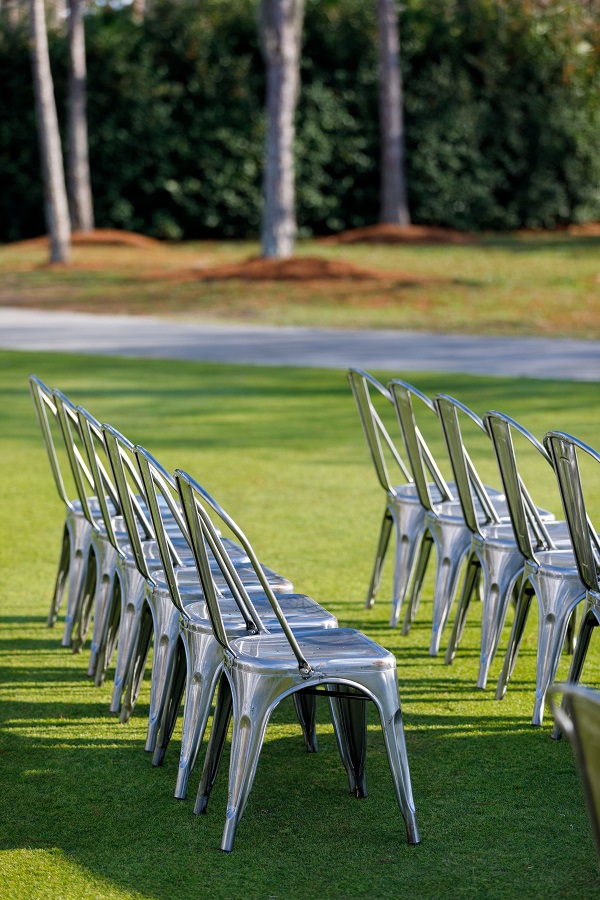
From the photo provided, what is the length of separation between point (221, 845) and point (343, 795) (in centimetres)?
53

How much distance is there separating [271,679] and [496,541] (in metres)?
1.66

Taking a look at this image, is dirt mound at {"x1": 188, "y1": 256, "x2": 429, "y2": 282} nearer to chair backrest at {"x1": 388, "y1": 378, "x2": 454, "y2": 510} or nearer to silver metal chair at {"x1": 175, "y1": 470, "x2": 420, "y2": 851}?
chair backrest at {"x1": 388, "y1": 378, "x2": 454, "y2": 510}

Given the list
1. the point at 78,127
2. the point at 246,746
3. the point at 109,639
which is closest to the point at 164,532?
the point at 246,746

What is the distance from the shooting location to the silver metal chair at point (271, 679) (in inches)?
142

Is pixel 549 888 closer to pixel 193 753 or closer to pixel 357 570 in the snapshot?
pixel 193 753

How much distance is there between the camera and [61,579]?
5.98 meters

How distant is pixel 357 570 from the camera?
6.82 m

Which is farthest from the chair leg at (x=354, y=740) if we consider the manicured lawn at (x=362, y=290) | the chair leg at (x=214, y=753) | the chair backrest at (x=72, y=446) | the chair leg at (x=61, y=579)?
the manicured lawn at (x=362, y=290)

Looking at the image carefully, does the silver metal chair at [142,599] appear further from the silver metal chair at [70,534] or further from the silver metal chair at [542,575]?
the silver metal chair at [542,575]

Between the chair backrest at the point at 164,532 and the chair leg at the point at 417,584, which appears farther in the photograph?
the chair leg at the point at 417,584

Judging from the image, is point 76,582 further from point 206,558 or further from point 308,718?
point 206,558

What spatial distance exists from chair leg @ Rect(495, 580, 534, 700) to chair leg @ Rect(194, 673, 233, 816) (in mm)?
1377

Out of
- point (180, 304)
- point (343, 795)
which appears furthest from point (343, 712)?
point (180, 304)

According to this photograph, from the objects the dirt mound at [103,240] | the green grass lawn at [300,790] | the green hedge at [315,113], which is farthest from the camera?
the green hedge at [315,113]
